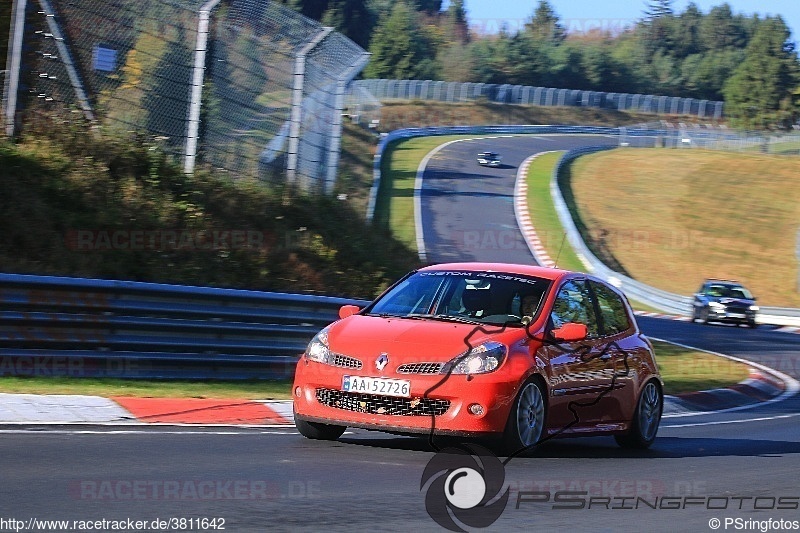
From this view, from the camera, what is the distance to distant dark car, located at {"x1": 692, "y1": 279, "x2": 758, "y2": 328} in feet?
115

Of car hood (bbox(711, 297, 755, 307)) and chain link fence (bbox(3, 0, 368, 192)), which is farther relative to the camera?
car hood (bbox(711, 297, 755, 307))

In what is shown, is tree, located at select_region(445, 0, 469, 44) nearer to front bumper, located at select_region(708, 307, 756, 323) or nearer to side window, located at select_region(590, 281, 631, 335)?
front bumper, located at select_region(708, 307, 756, 323)

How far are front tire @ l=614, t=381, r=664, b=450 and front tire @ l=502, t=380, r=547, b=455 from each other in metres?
1.60

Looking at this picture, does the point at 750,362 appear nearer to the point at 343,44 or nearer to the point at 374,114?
the point at 343,44

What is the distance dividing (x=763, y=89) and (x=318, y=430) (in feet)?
385

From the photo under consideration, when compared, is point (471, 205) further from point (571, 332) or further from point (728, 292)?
point (571, 332)

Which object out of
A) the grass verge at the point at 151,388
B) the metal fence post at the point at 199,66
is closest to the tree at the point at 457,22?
the metal fence post at the point at 199,66

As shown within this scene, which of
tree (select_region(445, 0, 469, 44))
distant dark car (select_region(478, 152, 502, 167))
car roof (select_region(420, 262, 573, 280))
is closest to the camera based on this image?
car roof (select_region(420, 262, 573, 280))

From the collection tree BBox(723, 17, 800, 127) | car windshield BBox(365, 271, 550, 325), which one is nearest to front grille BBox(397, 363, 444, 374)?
car windshield BBox(365, 271, 550, 325)

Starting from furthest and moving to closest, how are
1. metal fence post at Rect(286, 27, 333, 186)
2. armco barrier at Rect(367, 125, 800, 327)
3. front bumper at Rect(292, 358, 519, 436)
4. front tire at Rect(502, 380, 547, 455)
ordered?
armco barrier at Rect(367, 125, 800, 327), metal fence post at Rect(286, 27, 333, 186), front tire at Rect(502, 380, 547, 455), front bumper at Rect(292, 358, 519, 436)

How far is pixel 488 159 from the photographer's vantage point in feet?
224

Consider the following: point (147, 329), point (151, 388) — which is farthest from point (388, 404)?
point (147, 329)

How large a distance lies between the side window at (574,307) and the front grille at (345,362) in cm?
169

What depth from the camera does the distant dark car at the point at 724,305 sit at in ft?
115
